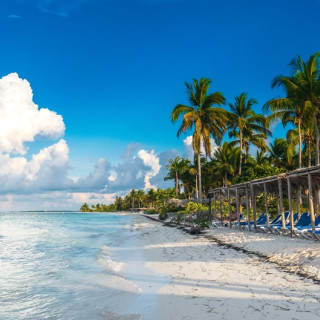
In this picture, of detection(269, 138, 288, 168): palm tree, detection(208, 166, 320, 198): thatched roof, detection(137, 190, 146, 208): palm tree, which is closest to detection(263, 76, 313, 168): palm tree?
detection(208, 166, 320, 198): thatched roof

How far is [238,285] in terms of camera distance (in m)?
5.66

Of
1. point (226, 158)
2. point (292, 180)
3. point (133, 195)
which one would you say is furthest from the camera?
point (133, 195)

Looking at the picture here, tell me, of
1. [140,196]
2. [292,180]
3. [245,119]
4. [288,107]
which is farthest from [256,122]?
[140,196]

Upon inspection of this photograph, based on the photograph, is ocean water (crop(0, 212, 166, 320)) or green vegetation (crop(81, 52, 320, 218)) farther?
green vegetation (crop(81, 52, 320, 218))

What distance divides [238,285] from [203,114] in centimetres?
2359

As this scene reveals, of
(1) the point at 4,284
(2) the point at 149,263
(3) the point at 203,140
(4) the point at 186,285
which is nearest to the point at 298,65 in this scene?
(3) the point at 203,140

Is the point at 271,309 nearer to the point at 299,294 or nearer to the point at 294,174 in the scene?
the point at 299,294

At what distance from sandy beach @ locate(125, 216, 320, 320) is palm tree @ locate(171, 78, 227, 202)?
18.7 meters

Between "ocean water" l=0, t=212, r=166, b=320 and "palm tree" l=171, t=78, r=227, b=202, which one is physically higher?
"palm tree" l=171, t=78, r=227, b=202

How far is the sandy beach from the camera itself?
Result: 171 inches

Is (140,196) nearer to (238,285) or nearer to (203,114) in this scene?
(203,114)

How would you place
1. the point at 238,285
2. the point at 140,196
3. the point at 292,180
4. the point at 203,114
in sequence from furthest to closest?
1. the point at 140,196
2. the point at 203,114
3. the point at 292,180
4. the point at 238,285

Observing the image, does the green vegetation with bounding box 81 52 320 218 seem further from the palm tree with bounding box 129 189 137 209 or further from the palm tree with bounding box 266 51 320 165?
the palm tree with bounding box 129 189 137 209

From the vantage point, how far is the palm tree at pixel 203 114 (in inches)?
1086
